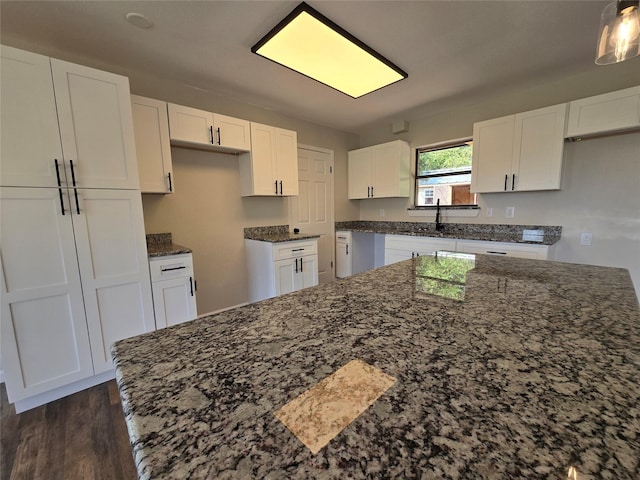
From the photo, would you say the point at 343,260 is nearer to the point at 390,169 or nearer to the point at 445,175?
the point at 390,169

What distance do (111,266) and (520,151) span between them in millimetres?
3905

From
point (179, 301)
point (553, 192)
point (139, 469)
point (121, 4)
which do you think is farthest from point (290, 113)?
point (139, 469)

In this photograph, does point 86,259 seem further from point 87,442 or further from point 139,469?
point 139,469

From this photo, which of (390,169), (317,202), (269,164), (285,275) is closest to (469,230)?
(390,169)

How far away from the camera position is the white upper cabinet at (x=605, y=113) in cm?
218

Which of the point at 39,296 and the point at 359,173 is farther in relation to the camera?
the point at 359,173

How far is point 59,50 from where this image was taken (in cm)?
206

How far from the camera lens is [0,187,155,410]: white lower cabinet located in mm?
1576

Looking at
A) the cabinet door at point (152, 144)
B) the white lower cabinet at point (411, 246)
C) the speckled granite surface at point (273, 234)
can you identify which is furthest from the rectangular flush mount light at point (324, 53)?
the white lower cabinet at point (411, 246)

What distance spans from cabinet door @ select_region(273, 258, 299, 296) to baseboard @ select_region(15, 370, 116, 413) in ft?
4.99

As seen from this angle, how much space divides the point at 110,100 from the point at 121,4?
578mm

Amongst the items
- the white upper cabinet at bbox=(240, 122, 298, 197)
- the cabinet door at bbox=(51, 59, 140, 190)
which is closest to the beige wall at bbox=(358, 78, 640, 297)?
the white upper cabinet at bbox=(240, 122, 298, 197)

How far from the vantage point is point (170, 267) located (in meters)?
2.16

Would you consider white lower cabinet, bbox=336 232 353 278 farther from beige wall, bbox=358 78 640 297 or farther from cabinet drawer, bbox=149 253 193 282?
cabinet drawer, bbox=149 253 193 282
